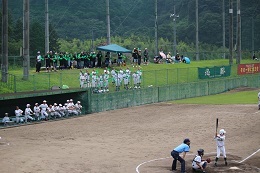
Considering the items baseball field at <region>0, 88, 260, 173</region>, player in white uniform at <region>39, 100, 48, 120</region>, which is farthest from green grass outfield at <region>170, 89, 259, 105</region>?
player in white uniform at <region>39, 100, 48, 120</region>

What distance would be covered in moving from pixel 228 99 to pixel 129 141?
2433cm

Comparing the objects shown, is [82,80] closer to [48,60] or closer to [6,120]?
[48,60]

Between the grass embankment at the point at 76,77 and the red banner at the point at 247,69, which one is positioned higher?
the red banner at the point at 247,69

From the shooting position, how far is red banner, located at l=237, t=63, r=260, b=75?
72312 millimetres

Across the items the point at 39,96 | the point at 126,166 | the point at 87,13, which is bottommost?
the point at 126,166

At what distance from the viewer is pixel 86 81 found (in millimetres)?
47562

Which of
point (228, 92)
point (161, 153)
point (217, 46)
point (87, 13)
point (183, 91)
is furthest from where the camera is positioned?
point (217, 46)

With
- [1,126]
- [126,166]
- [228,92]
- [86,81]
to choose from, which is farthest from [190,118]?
[228,92]

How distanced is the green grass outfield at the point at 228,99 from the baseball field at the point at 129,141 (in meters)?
4.71

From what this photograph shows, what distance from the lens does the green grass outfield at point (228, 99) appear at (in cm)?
5319

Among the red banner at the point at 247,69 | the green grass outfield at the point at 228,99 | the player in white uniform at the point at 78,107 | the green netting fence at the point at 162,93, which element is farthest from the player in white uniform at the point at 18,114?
the red banner at the point at 247,69

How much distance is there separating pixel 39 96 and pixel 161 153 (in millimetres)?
14630

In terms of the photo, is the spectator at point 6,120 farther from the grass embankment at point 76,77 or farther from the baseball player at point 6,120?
the grass embankment at point 76,77

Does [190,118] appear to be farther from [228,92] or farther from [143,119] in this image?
[228,92]
